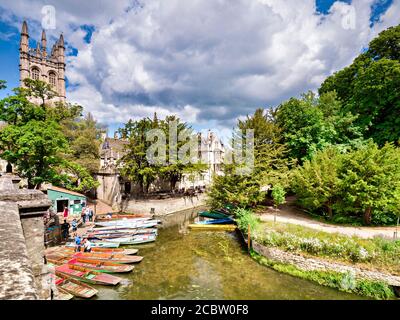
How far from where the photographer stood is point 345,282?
11.3 meters

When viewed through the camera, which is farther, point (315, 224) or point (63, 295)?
point (315, 224)

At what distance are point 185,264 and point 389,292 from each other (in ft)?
36.3

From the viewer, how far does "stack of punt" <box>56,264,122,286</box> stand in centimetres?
1179

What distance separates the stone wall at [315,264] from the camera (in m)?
11.0

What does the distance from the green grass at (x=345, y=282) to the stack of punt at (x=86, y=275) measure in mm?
9783

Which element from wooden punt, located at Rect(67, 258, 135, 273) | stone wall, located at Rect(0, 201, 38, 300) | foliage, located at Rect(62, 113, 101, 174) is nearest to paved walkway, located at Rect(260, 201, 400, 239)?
wooden punt, located at Rect(67, 258, 135, 273)

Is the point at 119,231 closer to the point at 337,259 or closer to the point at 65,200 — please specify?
the point at 65,200

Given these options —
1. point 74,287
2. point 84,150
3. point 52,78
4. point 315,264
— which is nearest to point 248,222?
point 315,264

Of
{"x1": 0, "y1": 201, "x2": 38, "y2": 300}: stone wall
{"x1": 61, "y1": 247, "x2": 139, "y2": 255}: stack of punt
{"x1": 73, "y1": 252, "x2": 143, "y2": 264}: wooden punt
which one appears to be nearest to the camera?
{"x1": 0, "y1": 201, "x2": 38, "y2": 300}: stone wall

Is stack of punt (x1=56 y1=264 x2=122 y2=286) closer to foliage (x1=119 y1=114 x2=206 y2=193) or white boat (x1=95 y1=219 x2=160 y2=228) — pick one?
white boat (x1=95 y1=219 x2=160 y2=228)

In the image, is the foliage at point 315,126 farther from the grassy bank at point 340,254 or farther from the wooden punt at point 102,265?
the wooden punt at point 102,265

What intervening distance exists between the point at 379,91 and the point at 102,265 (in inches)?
1103

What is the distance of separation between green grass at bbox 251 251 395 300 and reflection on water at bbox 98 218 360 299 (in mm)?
336

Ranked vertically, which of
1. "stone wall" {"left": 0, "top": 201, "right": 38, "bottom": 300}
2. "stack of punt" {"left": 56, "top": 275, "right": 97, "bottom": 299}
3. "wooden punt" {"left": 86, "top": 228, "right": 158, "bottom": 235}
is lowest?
"stack of punt" {"left": 56, "top": 275, "right": 97, "bottom": 299}
